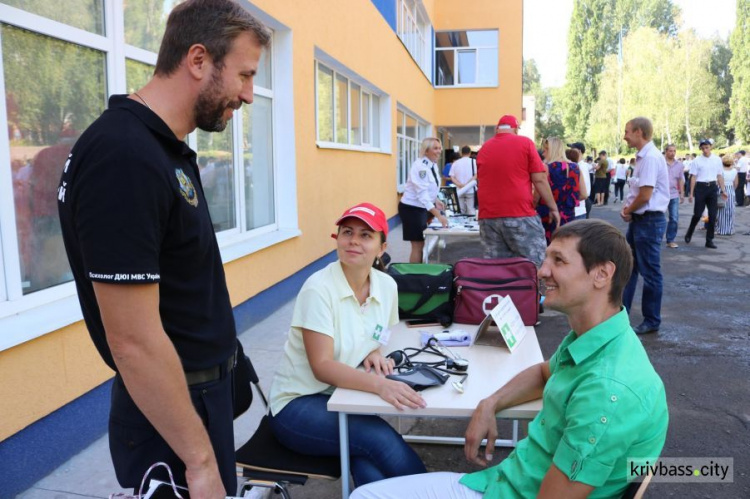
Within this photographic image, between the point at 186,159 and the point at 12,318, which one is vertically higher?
the point at 186,159

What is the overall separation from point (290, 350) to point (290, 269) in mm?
3954

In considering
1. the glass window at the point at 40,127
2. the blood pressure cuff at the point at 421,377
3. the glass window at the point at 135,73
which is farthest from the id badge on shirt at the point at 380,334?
the glass window at the point at 135,73

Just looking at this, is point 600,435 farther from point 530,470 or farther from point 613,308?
point 613,308

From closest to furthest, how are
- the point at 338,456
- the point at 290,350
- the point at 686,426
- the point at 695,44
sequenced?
1. the point at 338,456
2. the point at 290,350
3. the point at 686,426
4. the point at 695,44

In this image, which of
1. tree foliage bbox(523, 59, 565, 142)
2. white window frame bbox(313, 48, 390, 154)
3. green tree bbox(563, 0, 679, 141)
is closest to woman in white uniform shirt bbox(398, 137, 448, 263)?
white window frame bbox(313, 48, 390, 154)

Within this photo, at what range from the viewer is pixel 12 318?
8.87ft

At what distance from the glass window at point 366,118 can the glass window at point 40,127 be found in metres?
7.30

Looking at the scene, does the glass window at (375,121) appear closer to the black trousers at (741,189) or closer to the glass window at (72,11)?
the glass window at (72,11)

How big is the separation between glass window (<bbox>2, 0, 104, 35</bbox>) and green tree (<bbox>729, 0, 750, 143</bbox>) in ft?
148

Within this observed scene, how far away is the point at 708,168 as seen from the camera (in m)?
10.8

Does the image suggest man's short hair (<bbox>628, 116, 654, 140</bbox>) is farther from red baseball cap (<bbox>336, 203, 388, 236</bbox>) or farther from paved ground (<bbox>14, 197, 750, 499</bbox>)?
red baseball cap (<bbox>336, 203, 388, 236</bbox>)

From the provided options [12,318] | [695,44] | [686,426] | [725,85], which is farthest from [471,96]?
[725,85]

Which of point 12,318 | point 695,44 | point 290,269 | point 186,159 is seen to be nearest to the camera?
point 186,159

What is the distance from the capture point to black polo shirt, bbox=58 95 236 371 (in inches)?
45.1
